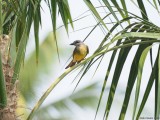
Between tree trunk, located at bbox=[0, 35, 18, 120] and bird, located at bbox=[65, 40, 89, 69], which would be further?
bird, located at bbox=[65, 40, 89, 69]

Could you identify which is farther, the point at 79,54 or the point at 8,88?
the point at 79,54

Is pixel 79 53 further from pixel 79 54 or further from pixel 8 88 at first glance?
pixel 8 88

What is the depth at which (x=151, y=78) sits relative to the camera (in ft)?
5.24

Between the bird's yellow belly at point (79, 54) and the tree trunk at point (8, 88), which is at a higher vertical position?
the bird's yellow belly at point (79, 54)

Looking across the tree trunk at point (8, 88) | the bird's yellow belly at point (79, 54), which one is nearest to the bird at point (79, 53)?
the bird's yellow belly at point (79, 54)

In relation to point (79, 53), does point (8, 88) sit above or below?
below

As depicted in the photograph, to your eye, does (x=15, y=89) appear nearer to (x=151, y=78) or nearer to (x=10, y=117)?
(x=10, y=117)

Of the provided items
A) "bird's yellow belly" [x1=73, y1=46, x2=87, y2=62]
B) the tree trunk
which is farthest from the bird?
the tree trunk

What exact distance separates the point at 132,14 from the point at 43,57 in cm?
305

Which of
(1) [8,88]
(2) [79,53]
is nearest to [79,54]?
(2) [79,53]

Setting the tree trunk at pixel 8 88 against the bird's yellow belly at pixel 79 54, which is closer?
the tree trunk at pixel 8 88

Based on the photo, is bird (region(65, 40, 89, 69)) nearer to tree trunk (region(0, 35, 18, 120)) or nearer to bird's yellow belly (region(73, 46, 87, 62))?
bird's yellow belly (region(73, 46, 87, 62))

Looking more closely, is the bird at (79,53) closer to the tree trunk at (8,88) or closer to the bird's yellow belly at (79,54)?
the bird's yellow belly at (79,54)

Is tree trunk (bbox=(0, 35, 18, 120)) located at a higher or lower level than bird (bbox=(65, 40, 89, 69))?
lower
